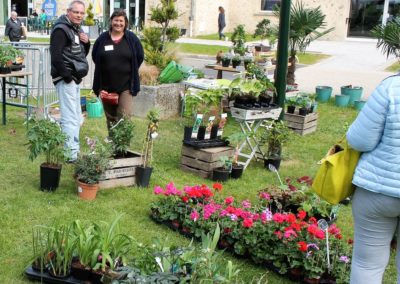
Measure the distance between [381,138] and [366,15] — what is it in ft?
99.2

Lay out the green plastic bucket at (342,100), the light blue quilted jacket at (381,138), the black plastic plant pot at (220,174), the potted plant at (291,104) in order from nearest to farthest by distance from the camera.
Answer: the light blue quilted jacket at (381,138) → the black plastic plant pot at (220,174) → the potted plant at (291,104) → the green plastic bucket at (342,100)

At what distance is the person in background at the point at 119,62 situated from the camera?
620 cm

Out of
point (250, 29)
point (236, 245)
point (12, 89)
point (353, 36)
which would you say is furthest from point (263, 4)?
point (236, 245)

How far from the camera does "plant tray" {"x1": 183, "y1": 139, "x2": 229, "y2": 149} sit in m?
6.20

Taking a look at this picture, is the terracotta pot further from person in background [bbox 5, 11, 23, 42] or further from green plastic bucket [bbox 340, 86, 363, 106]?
person in background [bbox 5, 11, 23, 42]

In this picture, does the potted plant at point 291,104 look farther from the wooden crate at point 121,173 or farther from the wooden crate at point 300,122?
the wooden crate at point 121,173

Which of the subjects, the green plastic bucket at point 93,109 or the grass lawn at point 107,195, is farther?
the green plastic bucket at point 93,109

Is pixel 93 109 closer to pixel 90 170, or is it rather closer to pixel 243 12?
pixel 90 170

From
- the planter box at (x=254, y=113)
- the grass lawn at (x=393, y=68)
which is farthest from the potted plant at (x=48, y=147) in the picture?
the grass lawn at (x=393, y=68)

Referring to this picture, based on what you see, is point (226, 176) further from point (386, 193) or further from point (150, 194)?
point (386, 193)

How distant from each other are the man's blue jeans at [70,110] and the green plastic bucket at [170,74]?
3.16m

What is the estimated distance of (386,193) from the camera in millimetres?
2736

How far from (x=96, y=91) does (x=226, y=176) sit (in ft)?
5.99

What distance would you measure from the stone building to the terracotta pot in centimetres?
2512
